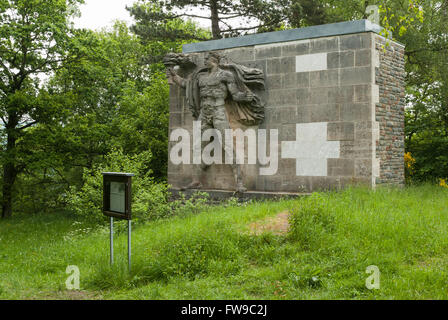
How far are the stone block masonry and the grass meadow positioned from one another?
2.08m

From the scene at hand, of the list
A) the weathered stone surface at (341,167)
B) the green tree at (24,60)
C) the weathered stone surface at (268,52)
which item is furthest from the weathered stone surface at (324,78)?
the green tree at (24,60)

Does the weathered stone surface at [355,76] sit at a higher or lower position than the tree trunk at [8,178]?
higher

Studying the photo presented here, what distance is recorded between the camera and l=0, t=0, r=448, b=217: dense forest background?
14094 mm

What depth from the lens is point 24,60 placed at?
16.0 m

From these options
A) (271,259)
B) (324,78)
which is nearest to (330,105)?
(324,78)

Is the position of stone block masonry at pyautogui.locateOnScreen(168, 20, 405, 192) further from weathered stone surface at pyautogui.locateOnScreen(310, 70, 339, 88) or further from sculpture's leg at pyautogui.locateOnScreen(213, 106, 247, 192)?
sculpture's leg at pyautogui.locateOnScreen(213, 106, 247, 192)

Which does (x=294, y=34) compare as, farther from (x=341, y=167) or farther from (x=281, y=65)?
(x=341, y=167)

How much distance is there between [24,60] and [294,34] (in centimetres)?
945

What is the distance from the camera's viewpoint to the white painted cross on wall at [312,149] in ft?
35.5

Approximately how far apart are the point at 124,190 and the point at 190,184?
6.31 m

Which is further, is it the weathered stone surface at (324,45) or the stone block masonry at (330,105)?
the weathered stone surface at (324,45)

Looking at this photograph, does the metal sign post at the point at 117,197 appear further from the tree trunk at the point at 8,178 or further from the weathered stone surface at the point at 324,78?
the tree trunk at the point at 8,178

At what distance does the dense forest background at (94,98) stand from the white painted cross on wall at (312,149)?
3.57 metres
